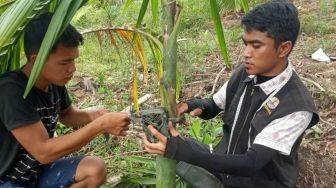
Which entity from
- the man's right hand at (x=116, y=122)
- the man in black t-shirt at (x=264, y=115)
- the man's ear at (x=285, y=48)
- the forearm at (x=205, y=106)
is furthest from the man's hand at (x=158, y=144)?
the man's ear at (x=285, y=48)

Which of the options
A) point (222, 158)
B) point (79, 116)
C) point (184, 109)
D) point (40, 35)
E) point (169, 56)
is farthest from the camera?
point (79, 116)

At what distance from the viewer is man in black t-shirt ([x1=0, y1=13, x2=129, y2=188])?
6.34ft

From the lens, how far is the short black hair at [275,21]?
6.17 feet

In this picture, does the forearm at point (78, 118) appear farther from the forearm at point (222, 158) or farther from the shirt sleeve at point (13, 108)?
the forearm at point (222, 158)

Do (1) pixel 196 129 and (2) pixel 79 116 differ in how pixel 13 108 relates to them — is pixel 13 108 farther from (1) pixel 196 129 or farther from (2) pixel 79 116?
(1) pixel 196 129

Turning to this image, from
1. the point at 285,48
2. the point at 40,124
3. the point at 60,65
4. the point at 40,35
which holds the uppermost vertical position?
the point at 40,35

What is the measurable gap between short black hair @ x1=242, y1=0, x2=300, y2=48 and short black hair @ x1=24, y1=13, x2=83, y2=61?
744 millimetres

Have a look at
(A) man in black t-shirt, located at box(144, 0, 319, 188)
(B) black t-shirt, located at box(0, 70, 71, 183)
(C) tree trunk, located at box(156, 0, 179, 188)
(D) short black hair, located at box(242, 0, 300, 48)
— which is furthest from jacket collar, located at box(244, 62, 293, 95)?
(B) black t-shirt, located at box(0, 70, 71, 183)

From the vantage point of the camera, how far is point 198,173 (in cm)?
239

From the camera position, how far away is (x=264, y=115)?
1976mm

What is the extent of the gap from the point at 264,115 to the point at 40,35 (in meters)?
1.02

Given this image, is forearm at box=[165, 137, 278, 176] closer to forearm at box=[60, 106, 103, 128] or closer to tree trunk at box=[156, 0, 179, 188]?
tree trunk at box=[156, 0, 179, 188]

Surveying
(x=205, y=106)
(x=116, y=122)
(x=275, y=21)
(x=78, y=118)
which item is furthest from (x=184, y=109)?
(x=78, y=118)

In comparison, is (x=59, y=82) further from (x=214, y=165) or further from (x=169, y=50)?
(x=214, y=165)
